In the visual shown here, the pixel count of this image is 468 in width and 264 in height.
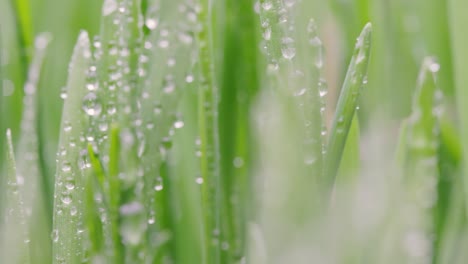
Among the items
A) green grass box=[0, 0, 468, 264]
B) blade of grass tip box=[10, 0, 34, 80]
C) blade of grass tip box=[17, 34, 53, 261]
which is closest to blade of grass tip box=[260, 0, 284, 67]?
green grass box=[0, 0, 468, 264]

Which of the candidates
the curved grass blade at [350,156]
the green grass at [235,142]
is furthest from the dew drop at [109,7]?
the curved grass blade at [350,156]

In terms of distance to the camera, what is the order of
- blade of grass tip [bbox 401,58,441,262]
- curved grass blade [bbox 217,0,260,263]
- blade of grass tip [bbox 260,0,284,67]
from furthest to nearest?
curved grass blade [bbox 217,0,260,263] < blade of grass tip [bbox 260,0,284,67] < blade of grass tip [bbox 401,58,441,262]

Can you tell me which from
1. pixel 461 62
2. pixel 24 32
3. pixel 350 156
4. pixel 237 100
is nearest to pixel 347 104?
pixel 350 156

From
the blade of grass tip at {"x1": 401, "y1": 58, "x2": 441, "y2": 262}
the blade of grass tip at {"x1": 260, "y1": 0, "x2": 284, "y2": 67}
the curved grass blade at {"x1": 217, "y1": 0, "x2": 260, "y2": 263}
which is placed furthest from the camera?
the curved grass blade at {"x1": 217, "y1": 0, "x2": 260, "y2": 263}

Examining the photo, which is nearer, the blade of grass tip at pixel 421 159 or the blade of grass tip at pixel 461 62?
the blade of grass tip at pixel 421 159

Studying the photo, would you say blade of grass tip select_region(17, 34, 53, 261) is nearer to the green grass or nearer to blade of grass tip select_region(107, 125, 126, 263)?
the green grass

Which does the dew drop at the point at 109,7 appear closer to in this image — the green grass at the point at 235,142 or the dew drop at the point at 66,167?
the green grass at the point at 235,142

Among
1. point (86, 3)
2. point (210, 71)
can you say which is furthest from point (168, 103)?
Answer: point (86, 3)
